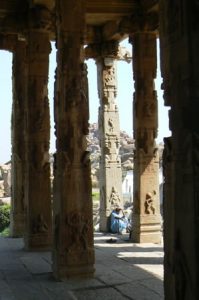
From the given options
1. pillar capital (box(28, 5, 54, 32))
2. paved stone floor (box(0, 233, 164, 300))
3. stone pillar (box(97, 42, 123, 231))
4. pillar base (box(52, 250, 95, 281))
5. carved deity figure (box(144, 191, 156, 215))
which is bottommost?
paved stone floor (box(0, 233, 164, 300))

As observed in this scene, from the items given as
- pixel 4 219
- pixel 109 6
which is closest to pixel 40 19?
pixel 109 6

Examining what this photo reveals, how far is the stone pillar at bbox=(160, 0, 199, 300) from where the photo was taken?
13.5ft

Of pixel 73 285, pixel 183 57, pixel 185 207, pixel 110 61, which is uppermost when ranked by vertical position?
pixel 110 61

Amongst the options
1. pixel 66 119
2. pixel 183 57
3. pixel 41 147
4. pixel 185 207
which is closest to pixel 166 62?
pixel 183 57

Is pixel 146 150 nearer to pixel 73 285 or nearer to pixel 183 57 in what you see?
pixel 73 285

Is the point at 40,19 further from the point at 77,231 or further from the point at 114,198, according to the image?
the point at 114,198

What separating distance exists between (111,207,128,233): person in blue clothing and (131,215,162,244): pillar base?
223 cm

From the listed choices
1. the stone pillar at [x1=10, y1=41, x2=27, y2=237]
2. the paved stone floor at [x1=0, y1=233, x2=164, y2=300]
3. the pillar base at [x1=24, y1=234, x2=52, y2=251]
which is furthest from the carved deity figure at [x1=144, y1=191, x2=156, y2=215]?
the stone pillar at [x1=10, y1=41, x2=27, y2=237]

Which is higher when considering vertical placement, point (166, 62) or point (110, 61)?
point (110, 61)

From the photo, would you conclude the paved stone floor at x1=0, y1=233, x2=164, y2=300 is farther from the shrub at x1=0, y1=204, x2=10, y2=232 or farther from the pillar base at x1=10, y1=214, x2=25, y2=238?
the shrub at x1=0, y1=204, x2=10, y2=232

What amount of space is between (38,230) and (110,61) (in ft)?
23.5

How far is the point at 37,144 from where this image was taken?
11953mm

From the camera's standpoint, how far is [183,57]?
428cm

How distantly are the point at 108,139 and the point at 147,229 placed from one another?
4.60m
